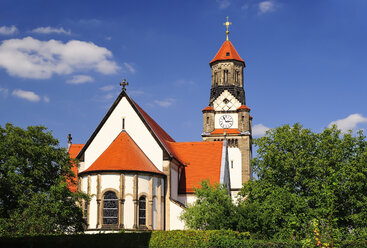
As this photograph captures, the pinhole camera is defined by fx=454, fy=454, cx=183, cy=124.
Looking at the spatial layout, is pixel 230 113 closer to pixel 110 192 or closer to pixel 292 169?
pixel 292 169

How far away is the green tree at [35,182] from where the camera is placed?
29.2m

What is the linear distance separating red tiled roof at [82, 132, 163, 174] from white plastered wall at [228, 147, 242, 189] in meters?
25.6

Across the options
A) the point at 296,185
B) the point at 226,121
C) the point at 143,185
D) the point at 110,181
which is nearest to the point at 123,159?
the point at 110,181

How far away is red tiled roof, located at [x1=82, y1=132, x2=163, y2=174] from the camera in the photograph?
118ft

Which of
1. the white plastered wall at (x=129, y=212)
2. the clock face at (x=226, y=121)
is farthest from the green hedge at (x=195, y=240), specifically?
the clock face at (x=226, y=121)

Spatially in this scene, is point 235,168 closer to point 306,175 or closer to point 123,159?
point 306,175

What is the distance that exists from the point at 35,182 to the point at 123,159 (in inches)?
284

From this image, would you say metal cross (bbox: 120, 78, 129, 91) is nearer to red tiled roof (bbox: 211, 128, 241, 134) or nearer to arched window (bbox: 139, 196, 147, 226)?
arched window (bbox: 139, 196, 147, 226)

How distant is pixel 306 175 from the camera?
3994 cm

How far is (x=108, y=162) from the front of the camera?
3628 cm

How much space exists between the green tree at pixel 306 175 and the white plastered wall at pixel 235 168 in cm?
2028

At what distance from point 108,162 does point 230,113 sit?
3269 cm

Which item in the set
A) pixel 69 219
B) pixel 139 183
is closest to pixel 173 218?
pixel 139 183

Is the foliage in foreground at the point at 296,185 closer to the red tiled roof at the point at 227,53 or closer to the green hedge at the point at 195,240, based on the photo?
the green hedge at the point at 195,240
